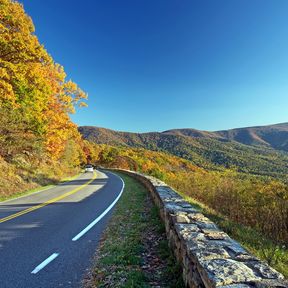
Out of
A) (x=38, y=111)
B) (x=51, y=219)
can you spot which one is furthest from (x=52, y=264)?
(x=38, y=111)

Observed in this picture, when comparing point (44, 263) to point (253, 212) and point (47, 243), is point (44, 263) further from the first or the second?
point (253, 212)

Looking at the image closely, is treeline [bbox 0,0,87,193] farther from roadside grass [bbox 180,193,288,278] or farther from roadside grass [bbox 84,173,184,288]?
roadside grass [bbox 180,193,288,278]

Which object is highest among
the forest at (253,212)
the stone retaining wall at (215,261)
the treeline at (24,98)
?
the treeline at (24,98)

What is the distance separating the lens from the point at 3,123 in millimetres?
17625

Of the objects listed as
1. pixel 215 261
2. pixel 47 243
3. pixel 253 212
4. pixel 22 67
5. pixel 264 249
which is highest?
pixel 22 67

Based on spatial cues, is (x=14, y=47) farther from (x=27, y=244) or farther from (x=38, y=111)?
(x=27, y=244)

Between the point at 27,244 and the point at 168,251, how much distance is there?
3397mm

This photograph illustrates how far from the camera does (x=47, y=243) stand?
671 cm

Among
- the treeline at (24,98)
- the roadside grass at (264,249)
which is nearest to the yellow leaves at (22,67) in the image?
the treeline at (24,98)

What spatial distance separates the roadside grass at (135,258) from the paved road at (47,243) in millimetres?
325

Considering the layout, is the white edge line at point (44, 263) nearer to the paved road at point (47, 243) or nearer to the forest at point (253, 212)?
the paved road at point (47, 243)

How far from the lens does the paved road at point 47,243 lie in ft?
15.8

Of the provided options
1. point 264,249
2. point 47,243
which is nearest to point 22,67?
point 47,243

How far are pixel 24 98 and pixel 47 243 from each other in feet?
44.5
